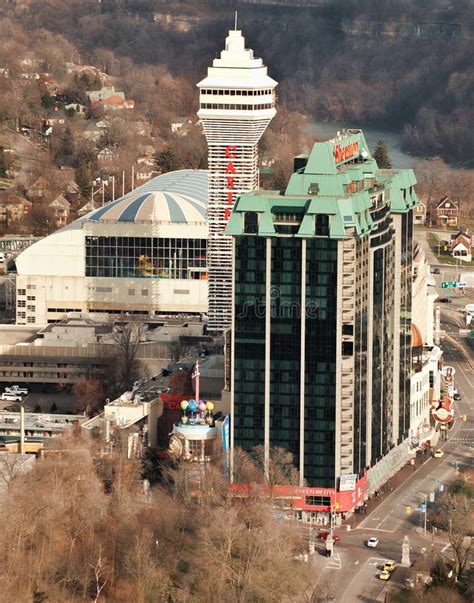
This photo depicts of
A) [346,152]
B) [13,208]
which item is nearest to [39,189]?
[13,208]

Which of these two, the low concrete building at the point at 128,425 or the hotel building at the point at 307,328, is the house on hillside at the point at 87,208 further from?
the hotel building at the point at 307,328

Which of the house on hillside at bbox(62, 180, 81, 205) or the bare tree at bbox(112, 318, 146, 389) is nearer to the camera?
the bare tree at bbox(112, 318, 146, 389)

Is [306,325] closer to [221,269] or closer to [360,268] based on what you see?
[360,268]

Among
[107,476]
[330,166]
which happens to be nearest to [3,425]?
[107,476]

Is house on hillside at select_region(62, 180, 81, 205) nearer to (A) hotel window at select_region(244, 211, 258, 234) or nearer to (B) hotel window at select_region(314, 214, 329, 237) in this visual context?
(A) hotel window at select_region(244, 211, 258, 234)

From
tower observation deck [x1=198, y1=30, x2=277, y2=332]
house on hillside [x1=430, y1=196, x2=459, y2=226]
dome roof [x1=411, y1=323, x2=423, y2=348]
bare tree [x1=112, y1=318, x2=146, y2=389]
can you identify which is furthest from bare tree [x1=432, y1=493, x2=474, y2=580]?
house on hillside [x1=430, y1=196, x2=459, y2=226]

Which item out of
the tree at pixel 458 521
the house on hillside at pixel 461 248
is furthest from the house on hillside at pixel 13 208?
the tree at pixel 458 521
